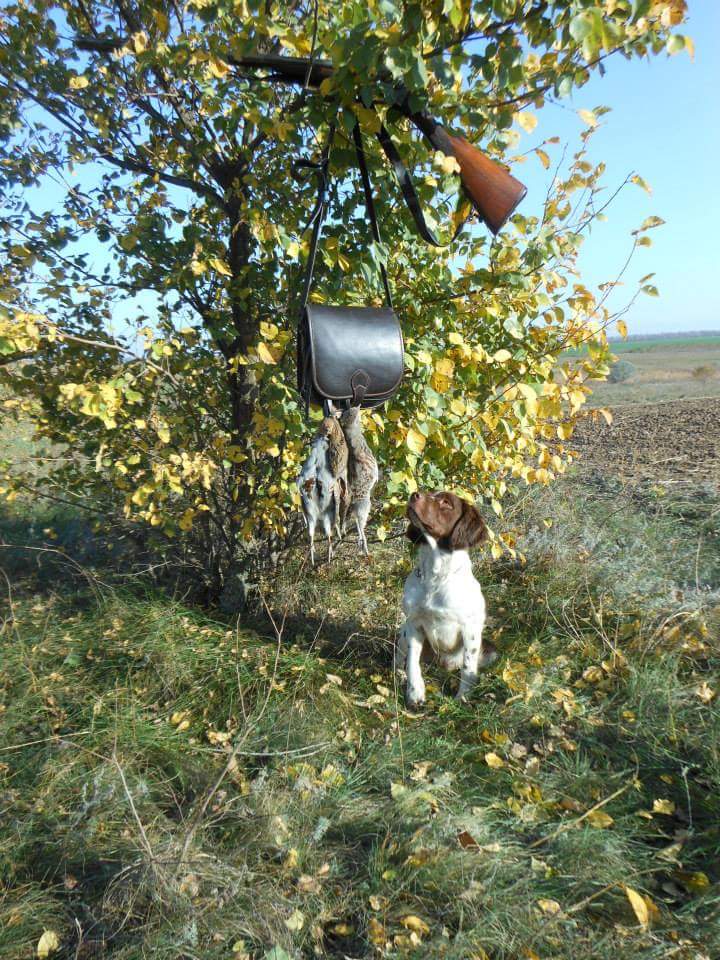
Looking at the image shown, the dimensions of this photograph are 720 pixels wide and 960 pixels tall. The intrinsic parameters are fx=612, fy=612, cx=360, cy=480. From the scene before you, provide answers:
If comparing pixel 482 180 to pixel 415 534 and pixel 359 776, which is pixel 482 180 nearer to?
pixel 415 534

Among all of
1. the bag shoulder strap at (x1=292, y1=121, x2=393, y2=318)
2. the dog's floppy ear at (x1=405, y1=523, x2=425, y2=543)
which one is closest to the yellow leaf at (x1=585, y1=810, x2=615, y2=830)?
the dog's floppy ear at (x1=405, y1=523, x2=425, y2=543)

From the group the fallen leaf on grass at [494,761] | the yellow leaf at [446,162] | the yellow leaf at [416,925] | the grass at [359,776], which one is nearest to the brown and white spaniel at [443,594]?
the grass at [359,776]

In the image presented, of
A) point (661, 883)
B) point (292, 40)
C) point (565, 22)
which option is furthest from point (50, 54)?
point (661, 883)

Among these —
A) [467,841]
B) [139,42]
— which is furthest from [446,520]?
[139,42]

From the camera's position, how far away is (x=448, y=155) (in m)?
2.05

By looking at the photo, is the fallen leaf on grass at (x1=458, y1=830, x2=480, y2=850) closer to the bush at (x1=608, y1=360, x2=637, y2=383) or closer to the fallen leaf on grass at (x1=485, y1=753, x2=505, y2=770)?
the fallen leaf on grass at (x1=485, y1=753, x2=505, y2=770)

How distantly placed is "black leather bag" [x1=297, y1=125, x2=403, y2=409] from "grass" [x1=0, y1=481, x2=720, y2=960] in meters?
1.38

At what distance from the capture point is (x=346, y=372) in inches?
77.1

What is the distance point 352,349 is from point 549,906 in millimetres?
1890

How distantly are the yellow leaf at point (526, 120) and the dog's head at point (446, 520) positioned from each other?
1.51 meters

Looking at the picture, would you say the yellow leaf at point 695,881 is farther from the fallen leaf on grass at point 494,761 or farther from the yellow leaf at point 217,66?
the yellow leaf at point 217,66

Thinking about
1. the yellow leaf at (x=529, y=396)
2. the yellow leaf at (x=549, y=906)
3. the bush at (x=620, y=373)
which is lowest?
the yellow leaf at (x=549, y=906)

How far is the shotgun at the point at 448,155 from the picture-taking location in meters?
1.99

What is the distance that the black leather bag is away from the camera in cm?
193
